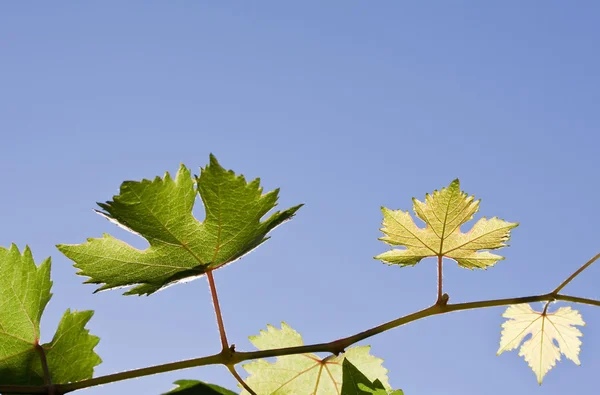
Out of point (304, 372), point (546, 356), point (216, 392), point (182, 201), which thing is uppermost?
point (182, 201)

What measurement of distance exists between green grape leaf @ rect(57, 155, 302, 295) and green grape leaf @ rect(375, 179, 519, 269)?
0.49 meters

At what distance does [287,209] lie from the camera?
Answer: 1739 millimetres

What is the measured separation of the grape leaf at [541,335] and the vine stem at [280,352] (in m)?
0.37

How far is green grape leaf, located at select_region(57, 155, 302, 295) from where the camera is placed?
1.68 meters

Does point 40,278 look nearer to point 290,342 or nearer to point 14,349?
point 14,349

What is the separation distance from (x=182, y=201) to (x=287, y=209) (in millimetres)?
279

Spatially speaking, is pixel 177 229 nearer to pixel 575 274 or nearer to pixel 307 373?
pixel 307 373

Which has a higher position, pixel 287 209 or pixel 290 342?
pixel 287 209

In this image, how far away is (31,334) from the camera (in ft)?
5.70

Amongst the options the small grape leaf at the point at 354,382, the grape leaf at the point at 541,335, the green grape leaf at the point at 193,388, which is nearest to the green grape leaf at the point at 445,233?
the grape leaf at the point at 541,335

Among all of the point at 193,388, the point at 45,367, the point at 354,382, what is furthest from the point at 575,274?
the point at 45,367

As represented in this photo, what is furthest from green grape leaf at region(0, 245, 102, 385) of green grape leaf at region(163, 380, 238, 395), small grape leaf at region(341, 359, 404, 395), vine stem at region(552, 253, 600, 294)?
vine stem at region(552, 253, 600, 294)

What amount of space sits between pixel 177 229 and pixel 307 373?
0.62 metres

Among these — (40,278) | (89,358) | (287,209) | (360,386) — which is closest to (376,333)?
(360,386)
